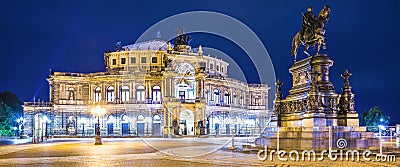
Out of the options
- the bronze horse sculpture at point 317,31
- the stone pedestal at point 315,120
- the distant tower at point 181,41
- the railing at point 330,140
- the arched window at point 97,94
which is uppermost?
the distant tower at point 181,41

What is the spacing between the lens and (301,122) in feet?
75.6

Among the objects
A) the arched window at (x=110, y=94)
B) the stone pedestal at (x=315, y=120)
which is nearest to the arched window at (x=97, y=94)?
the arched window at (x=110, y=94)

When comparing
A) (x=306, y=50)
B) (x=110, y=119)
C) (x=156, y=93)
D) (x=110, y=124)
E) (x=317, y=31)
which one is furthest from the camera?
(x=156, y=93)

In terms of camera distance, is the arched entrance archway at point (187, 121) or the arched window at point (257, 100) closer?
the arched entrance archway at point (187, 121)

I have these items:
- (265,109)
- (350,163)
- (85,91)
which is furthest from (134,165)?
(265,109)

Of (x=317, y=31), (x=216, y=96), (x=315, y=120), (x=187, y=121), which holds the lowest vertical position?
(x=187, y=121)

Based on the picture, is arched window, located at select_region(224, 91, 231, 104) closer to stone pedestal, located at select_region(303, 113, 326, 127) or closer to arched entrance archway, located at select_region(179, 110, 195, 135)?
arched entrance archway, located at select_region(179, 110, 195, 135)

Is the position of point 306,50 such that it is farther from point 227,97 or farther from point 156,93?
point 227,97

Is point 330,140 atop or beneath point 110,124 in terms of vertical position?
atop

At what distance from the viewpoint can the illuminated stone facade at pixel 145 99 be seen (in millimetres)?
74688

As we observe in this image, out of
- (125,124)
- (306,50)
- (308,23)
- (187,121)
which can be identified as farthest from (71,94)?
(308,23)

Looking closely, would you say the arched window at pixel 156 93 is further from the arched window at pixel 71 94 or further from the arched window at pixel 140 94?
the arched window at pixel 71 94

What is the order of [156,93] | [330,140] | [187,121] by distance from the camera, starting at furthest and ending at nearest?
[156,93], [187,121], [330,140]

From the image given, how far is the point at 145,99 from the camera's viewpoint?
7788cm
